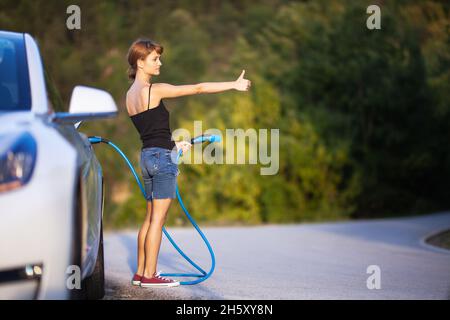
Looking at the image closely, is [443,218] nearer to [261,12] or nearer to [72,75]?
[72,75]

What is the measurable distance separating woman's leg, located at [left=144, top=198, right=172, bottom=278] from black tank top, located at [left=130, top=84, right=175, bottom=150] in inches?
16.9

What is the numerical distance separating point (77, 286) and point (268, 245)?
335 inches

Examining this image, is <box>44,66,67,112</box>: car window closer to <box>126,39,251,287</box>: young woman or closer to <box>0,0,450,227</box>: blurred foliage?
<box>126,39,251,287</box>: young woman

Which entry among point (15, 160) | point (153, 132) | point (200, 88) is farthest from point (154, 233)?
point (15, 160)

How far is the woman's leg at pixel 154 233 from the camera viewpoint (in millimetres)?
6816

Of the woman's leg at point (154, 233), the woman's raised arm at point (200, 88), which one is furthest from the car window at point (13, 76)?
the woman's leg at point (154, 233)

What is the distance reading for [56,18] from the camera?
3353 cm

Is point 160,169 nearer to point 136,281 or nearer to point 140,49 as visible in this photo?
point 140,49

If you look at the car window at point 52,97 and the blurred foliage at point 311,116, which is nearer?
the car window at point 52,97

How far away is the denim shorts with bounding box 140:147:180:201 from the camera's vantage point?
6746mm

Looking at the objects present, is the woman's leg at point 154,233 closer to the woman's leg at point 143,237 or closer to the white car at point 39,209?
the woman's leg at point 143,237

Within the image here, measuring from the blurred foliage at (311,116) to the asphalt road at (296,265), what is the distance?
7804mm

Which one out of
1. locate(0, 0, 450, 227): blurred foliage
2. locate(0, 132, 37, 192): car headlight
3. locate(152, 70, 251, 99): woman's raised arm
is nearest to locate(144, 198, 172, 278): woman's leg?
locate(152, 70, 251, 99): woman's raised arm
